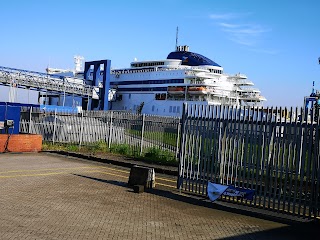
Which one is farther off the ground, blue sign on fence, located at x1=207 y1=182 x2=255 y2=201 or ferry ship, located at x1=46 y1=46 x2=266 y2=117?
ferry ship, located at x1=46 y1=46 x2=266 y2=117

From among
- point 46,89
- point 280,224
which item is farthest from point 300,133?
point 46,89

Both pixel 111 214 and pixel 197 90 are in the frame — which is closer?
pixel 111 214

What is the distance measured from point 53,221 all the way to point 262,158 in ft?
16.0

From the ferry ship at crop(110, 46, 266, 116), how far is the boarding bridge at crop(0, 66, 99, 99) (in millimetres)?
9289

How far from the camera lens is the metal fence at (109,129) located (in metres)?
18.3

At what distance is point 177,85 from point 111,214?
5975cm

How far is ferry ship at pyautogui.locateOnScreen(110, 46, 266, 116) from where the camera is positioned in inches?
2516

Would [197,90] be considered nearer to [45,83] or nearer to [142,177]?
[45,83]

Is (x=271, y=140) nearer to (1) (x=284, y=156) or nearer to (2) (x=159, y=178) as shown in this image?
(1) (x=284, y=156)

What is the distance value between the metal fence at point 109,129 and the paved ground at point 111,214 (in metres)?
6.34

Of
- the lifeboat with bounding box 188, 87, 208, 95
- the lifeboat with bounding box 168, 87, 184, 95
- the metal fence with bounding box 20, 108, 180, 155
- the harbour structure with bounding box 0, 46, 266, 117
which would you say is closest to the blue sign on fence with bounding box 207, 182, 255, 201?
the metal fence with bounding box 20, 108, 180, 155

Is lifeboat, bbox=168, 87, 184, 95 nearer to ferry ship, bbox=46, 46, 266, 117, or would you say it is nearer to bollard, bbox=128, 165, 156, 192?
ferry ship, bbox=46, 46, 266, 117

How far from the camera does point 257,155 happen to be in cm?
898

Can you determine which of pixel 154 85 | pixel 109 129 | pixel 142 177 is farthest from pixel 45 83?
pixel 142 177
